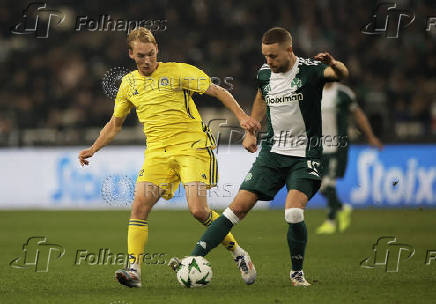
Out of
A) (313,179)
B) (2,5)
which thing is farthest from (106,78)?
(2,5)

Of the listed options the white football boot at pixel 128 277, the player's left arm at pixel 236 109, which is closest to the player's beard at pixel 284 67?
the player's left arm at pixel 236 109

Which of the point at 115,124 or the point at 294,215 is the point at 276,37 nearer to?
the point at 294,215

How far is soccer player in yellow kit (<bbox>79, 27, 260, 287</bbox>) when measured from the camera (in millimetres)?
6801

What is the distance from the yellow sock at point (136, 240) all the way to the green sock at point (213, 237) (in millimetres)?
486

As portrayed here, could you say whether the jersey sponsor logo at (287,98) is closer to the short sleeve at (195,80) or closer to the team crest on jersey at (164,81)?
the short sleeve at (195,80)

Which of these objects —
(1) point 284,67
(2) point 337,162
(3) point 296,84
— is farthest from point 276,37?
(2) point 337,162

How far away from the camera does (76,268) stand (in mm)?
8039

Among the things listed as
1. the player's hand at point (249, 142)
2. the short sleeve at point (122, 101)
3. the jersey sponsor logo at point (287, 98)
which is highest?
the jersey sponsor logo at point (287, 98)

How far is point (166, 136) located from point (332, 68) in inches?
61.2

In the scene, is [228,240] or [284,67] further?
[228,240]

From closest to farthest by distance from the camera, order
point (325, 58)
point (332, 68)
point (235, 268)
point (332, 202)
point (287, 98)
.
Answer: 1. point (325, 58)
2. point (332, 68)
3. point (287, 98)
4. point (235, 268)
5. point (332, 202)

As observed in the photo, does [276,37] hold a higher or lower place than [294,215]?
higher

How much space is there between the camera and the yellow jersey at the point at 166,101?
701 cm

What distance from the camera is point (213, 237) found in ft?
21.4
